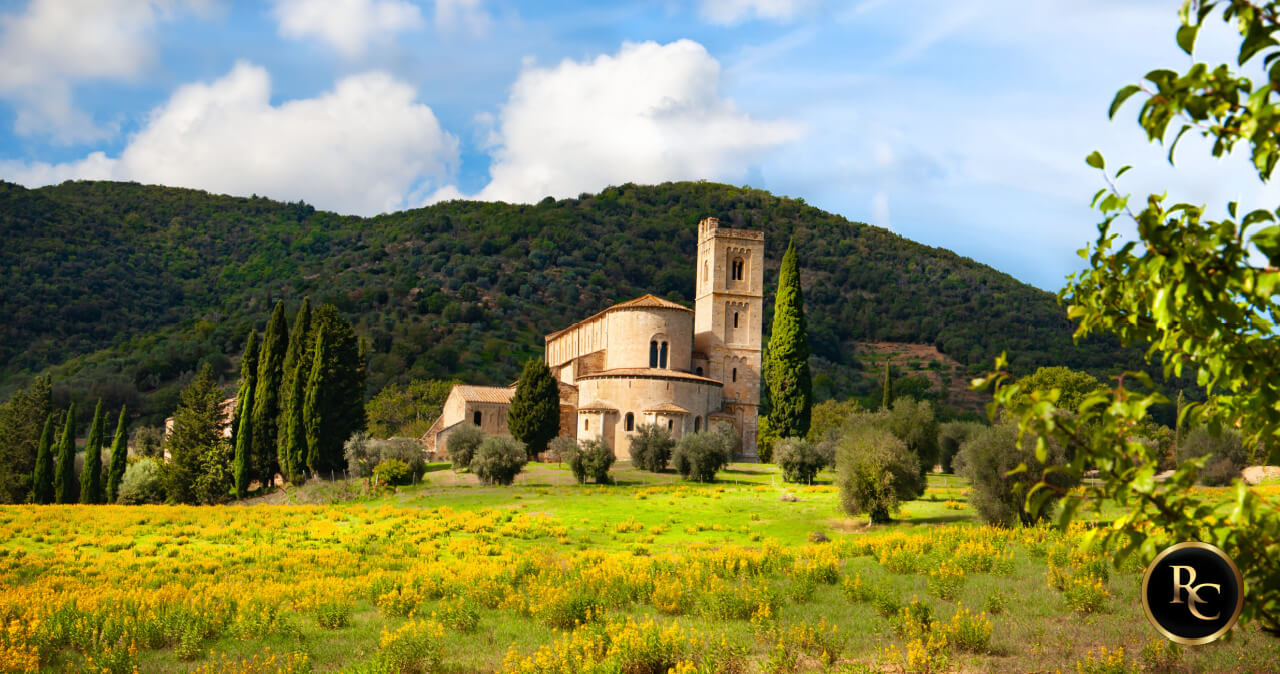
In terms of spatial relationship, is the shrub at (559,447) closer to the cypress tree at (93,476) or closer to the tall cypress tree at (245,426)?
the tall cypress tree at (245,426)

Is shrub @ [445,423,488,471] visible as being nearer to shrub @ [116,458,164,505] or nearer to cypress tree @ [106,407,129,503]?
shrub @ [116,458,164,505]

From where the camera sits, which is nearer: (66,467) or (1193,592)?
(1193,592)

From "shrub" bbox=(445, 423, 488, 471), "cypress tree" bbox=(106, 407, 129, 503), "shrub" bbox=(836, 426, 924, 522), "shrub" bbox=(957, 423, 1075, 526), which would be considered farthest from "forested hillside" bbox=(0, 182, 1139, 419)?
"shrub" bbox=(957, 423, 1075, 526)

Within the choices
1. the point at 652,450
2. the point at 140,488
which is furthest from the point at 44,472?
the point at 652,450

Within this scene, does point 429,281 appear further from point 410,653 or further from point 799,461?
point 410,653

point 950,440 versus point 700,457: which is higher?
point 950,440

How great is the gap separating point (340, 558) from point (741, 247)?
4922 cm

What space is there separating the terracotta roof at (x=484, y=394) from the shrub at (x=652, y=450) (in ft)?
45.9

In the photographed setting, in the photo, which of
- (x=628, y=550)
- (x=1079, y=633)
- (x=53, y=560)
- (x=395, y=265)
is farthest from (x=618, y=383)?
(x=395, y=265)

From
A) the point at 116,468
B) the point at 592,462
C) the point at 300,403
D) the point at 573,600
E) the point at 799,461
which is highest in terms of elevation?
the point at 300,403

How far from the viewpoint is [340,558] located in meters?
22.6

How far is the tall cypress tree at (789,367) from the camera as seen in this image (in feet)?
191

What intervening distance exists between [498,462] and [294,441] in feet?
37.8

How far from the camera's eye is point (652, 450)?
48719 millimetres
